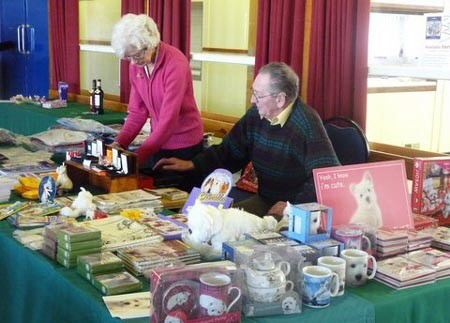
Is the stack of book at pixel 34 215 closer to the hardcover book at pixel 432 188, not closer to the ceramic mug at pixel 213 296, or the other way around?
the ceramic mug at pixel 213 296

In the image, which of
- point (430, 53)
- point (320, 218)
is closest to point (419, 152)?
point (430, 53)

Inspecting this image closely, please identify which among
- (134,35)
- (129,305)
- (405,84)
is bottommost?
(129,305)

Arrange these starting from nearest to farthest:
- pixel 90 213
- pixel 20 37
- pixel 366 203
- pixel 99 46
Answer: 1. pixel 366 203
2. pixel 90 213
3. pixel 99 46
4. pixel 20 37

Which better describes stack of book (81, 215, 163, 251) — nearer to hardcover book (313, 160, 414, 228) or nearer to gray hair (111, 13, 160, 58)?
hardcover book (313, 160, 414, 228)

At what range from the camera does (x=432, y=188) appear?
224 centimetres

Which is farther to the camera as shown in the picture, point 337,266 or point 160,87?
point 160,87

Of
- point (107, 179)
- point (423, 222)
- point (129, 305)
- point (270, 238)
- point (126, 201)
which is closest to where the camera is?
point (129, 305)

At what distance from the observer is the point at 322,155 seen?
2.49 m

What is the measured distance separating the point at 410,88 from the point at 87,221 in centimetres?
192

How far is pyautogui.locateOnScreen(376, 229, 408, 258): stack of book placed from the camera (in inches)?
72.2

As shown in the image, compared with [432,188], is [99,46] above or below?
above

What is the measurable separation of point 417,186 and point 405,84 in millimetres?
1169

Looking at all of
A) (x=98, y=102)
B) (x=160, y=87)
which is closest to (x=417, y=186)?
(x=160, y=87)

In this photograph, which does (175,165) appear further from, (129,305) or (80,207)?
(129,305)
